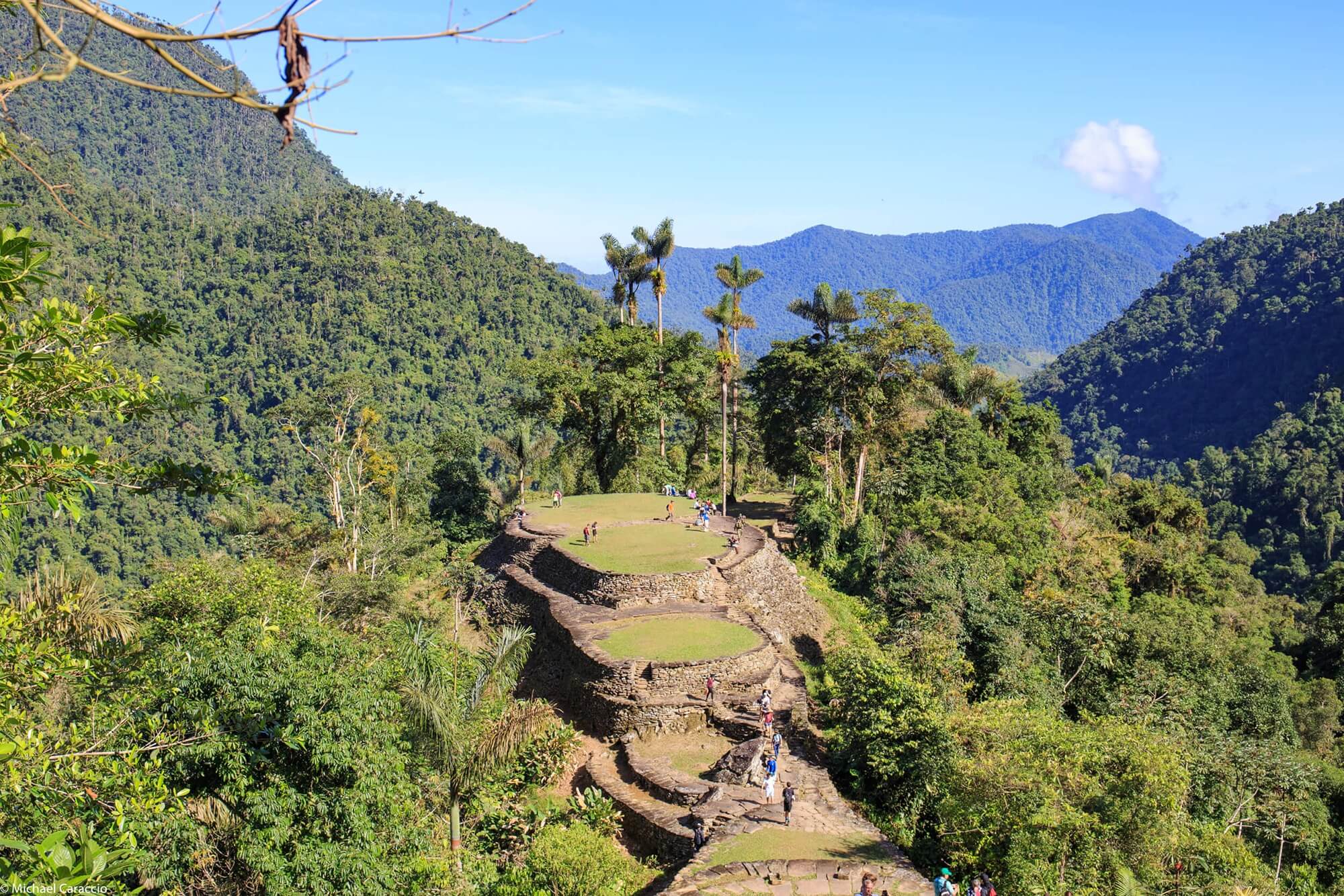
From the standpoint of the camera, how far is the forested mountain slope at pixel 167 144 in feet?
448

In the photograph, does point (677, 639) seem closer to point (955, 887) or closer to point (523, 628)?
point (523, 628)

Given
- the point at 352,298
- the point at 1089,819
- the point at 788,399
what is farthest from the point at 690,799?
the point at 352,298

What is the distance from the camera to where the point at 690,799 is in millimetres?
13562

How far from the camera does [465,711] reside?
1122cm

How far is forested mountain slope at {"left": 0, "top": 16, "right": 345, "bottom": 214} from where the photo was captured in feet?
448

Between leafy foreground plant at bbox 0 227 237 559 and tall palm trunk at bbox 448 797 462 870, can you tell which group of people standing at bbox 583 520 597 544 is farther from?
leafy foreground plant at bbox 0 227 237 559

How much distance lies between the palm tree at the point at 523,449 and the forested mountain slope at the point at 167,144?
377 ft

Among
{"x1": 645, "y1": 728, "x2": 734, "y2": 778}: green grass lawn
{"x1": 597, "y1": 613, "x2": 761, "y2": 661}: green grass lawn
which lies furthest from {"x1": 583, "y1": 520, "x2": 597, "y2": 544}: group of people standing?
{"x1": 645, "y1": 728, "x2": 734, "y2": 778}: green grass lawn

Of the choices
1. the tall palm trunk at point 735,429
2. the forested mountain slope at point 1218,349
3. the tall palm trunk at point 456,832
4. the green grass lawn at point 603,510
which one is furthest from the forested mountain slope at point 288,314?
the forested mountain slope at point 1218,349

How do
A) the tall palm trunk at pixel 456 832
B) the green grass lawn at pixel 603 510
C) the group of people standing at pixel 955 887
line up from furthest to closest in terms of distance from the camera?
the green grass lawn at pixel 603 510 < the tall palm trunk at pixel 456 832 < the group of people standing at pixel 955 887

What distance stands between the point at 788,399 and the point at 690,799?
21403 mm

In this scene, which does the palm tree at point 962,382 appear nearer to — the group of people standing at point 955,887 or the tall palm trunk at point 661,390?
the tall palm trunk at point 661,390

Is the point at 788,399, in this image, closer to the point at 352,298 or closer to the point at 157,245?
the point at 352,298

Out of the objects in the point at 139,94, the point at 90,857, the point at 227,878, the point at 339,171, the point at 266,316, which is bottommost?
the point at 227,878
